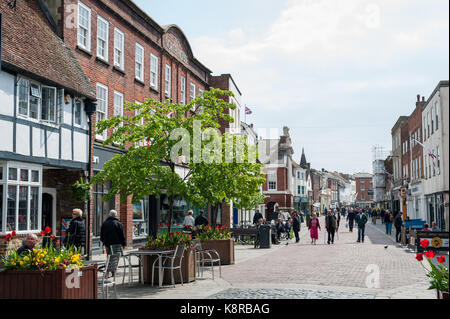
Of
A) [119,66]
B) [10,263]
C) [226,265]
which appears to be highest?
[119,66]

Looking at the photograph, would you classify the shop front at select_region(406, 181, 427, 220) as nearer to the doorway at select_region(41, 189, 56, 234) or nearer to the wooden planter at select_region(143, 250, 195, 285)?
the doorway at select_region(41, 189, 56, 234)

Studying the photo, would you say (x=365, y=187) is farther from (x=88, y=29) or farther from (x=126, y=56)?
(x=88, y=29)

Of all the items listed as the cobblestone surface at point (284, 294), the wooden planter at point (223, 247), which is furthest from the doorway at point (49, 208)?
the cobblestone surface at point (284, 294)

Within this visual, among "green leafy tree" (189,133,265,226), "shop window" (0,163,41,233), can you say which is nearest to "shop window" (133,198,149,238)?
"shop window" (0,163,41,233)

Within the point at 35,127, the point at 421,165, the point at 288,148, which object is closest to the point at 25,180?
the point at 35,127

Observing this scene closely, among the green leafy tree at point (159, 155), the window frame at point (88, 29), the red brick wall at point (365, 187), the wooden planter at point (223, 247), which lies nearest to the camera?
the green leafy tree at point (159, 155)

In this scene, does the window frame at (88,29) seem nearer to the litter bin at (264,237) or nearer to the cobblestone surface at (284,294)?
the litter bin at (264,237)

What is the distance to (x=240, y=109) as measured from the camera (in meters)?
44.2

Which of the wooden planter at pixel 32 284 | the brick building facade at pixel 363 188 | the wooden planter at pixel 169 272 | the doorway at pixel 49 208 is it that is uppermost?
the brick building facade at pixel 363 188

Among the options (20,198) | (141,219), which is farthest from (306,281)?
(141,219)

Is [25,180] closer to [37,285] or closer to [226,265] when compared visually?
[226,265]

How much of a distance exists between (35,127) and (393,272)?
11557 mm

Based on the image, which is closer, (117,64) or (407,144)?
(117,64)
